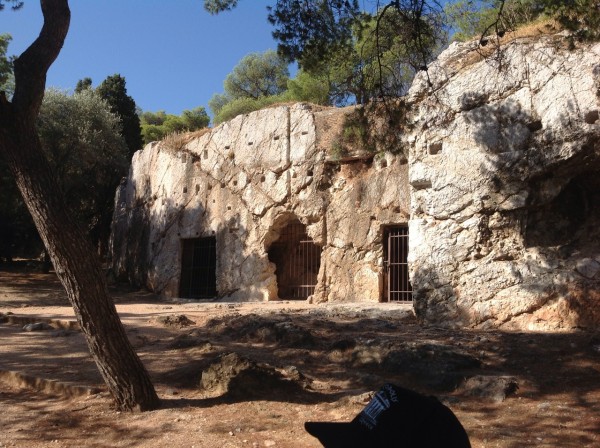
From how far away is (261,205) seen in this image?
15828 millimetres

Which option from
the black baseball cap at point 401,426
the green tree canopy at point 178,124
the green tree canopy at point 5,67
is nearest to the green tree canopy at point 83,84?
the green tree canopy at point 178,124

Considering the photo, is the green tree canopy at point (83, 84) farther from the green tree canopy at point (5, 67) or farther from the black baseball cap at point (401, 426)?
the black baseball cap at point (401, 426)

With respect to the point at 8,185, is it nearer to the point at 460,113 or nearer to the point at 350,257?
the point at 350,257

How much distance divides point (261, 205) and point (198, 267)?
3.25 meters

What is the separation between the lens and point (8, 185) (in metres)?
20.5

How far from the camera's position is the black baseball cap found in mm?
1210

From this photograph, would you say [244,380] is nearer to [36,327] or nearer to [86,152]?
[36,327]

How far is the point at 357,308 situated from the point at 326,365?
517 cm

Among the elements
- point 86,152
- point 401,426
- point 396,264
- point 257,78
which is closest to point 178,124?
point 257,78

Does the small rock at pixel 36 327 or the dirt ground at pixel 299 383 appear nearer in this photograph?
the dirt ground at pixel 299 383

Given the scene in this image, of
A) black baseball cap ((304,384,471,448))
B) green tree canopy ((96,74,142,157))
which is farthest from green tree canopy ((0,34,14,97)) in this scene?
black baseball cap ((304,384,471,448))

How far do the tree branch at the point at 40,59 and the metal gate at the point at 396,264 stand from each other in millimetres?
→ 9614

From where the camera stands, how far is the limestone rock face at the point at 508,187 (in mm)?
8000

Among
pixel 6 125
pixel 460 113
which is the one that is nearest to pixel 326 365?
pixel 6 125
